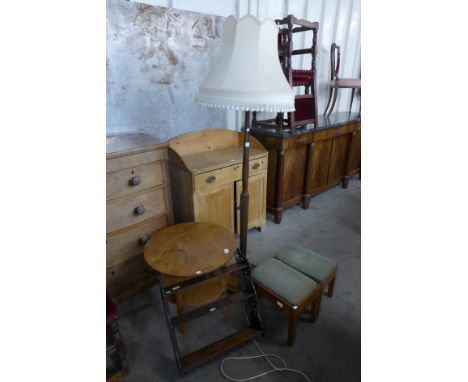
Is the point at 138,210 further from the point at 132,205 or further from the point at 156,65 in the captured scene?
the point at 156,65

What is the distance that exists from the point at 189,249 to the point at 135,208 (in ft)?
1.49

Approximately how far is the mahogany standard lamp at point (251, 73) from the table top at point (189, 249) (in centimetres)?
81

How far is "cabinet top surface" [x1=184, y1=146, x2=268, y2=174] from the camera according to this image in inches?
82.0

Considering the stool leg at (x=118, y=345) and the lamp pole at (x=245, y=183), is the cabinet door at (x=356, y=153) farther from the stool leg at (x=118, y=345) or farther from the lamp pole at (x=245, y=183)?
the stool leg at (x=118, y=345)

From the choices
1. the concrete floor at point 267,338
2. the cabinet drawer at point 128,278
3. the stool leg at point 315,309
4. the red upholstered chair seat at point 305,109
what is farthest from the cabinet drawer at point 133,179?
the red upholstered chair seat at point 305,109

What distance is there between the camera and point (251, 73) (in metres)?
1.22

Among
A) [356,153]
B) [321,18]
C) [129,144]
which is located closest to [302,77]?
[321,18]

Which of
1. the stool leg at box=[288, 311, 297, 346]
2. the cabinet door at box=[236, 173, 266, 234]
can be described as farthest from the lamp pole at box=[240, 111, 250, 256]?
the cabinet door at box=[236, 173, 266, 234]

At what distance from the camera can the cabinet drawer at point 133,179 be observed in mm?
1613

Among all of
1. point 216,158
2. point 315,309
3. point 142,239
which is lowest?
point 315,309
